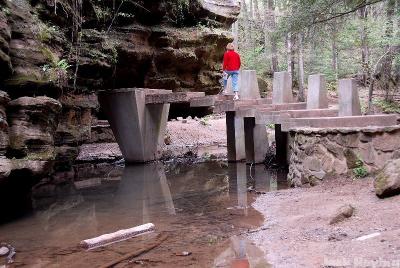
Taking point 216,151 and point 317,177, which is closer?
point 317,177

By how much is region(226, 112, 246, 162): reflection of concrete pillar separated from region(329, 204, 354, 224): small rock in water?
8399 millimetres

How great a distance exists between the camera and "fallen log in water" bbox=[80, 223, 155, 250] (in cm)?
625

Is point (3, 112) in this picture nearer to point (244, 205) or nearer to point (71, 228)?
point (71, 228)

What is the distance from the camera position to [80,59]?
41.3ft

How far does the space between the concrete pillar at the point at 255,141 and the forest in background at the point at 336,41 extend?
9.32ft

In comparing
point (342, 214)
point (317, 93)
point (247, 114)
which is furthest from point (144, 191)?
point (342, 214)

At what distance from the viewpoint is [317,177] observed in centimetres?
895

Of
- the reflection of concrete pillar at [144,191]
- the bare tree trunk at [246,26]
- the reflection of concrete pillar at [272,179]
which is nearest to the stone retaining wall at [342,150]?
the reflection of concrete pillar at [272,179]

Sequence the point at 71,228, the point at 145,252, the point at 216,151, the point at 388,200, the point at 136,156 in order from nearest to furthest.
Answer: the point at 145,252 → the point at 388,200 → the point at 71,228 → the point at 136,156 → the point at 216,151

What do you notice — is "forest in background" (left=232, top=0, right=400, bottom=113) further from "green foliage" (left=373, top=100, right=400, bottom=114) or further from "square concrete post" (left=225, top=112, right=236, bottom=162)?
"square concrete post" (left=225, top=112, right=236, bottom=162)

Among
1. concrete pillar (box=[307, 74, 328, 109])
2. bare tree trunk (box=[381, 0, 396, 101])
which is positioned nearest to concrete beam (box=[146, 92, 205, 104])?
concrete pillar (box=[307, 74, 328, 109])

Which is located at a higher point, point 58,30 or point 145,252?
point 58,30

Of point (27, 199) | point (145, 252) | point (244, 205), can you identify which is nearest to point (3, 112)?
point (27, 199)

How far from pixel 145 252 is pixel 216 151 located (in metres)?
14.0
